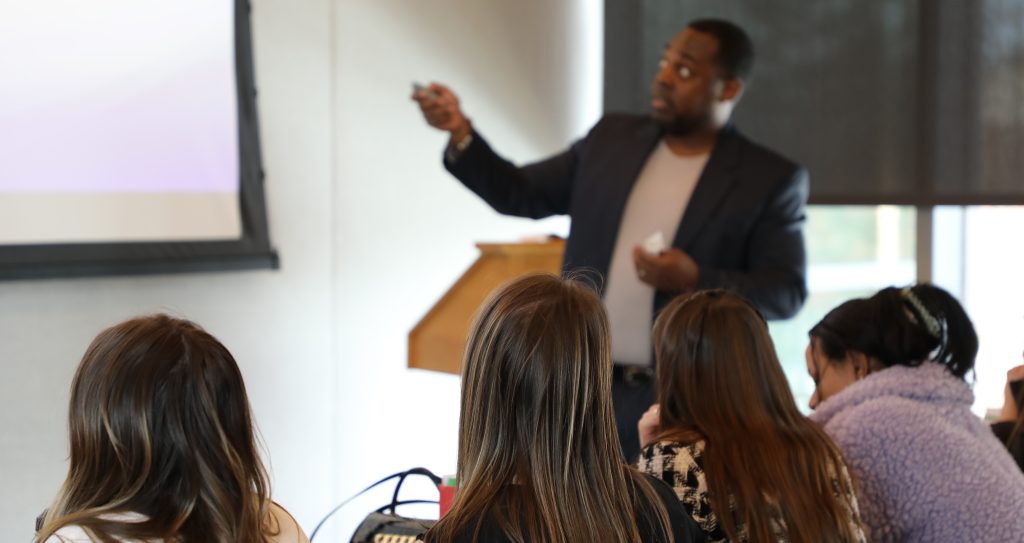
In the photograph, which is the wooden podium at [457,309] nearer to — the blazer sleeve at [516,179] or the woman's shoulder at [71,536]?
the blazer sleeve at [516,179]

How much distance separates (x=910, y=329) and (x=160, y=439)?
131 cm

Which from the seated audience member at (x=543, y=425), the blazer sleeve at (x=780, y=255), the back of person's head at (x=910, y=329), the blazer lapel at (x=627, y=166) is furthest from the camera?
the blazer lapel at (x=627, y=166)

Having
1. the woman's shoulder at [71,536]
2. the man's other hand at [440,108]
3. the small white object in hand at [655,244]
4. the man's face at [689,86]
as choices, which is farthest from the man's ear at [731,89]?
the woman's shoulder at [71,536]

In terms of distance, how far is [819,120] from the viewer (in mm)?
3482

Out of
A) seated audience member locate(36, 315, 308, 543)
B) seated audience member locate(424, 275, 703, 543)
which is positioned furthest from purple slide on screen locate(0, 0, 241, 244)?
seated audience member locate(424, 275, 703, 543)

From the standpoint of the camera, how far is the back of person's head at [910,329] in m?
1.89

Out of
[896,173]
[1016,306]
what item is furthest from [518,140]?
[1016,306]

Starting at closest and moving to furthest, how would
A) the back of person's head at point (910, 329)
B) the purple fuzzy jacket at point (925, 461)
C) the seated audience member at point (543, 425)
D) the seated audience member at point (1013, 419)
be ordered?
the seated audience member at point (543, 425) → the purple fuzzy jacket at point (925, 461) → the back of person's head at point (910, 329) → the seated audience member at point (1013, 419)

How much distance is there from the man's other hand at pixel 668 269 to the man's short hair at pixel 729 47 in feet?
2.12

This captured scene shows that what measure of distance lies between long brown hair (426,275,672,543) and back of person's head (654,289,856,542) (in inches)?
13.2

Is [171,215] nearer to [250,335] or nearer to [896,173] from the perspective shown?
[250,335]

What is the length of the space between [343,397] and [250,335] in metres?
0.42

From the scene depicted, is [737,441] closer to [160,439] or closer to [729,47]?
[160,439]

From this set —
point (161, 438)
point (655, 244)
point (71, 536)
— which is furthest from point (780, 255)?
point (71, 536)
